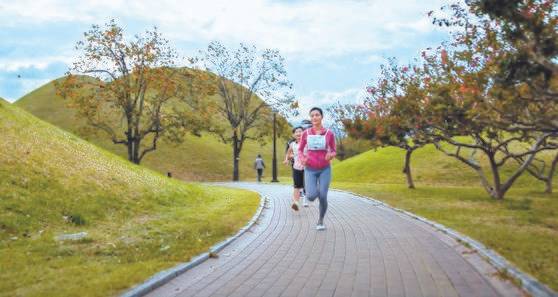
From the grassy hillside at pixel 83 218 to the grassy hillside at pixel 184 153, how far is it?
112 feet

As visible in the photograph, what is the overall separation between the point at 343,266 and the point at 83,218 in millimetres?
7647

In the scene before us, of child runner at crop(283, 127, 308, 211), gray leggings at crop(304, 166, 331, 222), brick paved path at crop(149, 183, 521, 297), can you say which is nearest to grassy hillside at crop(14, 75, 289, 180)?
child runner at crop(283, 127, 308, 211)

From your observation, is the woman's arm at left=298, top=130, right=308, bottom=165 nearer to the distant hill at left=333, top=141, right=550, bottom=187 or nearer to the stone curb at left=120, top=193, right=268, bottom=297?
the stone curb at left=120, top=193, right=268, bottom=297

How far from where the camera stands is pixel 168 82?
144 feet

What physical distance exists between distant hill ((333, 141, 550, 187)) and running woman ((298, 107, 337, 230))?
2651 cm

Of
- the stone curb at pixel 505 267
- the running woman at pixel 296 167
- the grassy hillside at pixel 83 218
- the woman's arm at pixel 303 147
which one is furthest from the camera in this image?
the running woman at pixel 296 167

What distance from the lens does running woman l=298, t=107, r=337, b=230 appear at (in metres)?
11.5

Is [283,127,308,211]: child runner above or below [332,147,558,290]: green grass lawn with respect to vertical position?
above

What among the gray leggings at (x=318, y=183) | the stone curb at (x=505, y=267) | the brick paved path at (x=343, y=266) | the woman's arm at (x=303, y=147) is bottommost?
the brick paved path at (x=343, y=266)

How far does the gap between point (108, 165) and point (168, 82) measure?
2470 centimetres

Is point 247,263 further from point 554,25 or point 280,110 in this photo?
point 280,110

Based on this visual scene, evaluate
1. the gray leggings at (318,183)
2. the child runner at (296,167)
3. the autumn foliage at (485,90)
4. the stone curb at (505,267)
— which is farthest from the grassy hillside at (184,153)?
the stone curb at (505,267)

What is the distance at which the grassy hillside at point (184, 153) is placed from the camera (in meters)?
61.3

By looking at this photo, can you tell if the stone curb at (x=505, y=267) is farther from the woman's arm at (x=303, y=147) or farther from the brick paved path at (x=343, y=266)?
the woman's arm at (x=303, y=147)
